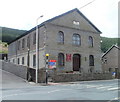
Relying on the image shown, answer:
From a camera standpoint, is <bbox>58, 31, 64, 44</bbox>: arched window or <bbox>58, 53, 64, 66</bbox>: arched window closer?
<bbox>58, 53, 64, 66</bbox>: arched window

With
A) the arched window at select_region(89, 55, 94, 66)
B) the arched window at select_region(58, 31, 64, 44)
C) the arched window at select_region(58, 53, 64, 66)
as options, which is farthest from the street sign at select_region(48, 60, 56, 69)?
the arched window at select_region(89, 55, 94, 66)

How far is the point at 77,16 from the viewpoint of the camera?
124 ft

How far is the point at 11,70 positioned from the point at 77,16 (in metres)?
15.3

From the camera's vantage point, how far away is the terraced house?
3338cm

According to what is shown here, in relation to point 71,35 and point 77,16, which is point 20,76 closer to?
point 71,35

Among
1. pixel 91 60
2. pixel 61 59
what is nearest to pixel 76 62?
pixel 61 59

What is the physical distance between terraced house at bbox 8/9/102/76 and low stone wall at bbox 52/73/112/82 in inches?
105

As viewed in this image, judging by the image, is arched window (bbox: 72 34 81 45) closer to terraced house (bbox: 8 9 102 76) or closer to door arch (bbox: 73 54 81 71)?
terraced house (bbox: 8 9 102 76)

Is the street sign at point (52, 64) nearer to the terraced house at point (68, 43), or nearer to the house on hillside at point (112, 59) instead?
the terraced house at point (68, 43)

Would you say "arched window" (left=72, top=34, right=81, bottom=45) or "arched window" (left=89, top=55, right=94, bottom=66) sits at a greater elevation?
"arched window" (left=72, top=34, right=81, bottom=45)

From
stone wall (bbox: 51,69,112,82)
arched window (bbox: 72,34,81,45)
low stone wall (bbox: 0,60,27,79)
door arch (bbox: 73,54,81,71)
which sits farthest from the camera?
arched window (bbox: 72,34,81,45)

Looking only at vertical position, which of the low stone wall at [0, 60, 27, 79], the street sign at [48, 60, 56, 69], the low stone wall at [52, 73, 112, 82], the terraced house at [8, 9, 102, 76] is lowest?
the low stone wall at [52, 73, 112, 82]

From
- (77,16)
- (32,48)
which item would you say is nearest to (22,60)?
(32,48)

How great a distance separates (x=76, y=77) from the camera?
102 feet
